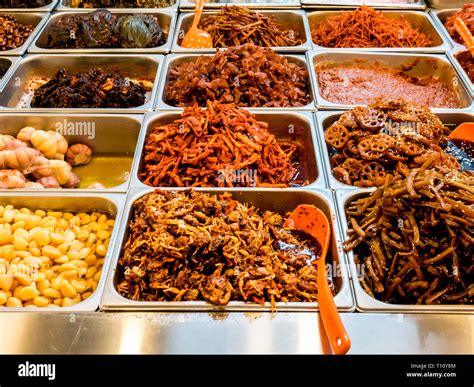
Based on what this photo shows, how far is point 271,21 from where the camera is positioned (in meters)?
4.27

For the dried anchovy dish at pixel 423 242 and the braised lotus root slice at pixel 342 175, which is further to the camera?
the braised lotus root slice at pixel 342 175

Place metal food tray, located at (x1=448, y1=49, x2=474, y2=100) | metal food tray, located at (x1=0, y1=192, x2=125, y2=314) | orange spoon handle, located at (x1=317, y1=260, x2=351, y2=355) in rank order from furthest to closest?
metal food tray, located at (x1=448, y1=49, x2=474, y2=100) → metal food tray, located at (x1=0, y1=192, x2=125, y2=314) → orange spoon handle, located at (x1=317, y1=260, x2=351, y2=355)

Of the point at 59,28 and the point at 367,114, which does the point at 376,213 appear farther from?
the point at 59,28

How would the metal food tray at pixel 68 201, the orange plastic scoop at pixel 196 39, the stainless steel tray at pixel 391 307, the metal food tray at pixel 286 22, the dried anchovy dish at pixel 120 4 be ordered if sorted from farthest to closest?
the dried anchovy dish at pixel 120 4
the metal food tray at pixel 286 22
the orange plastic scoop at pixel 196 39
the metal food tray at pixel 68 201
the stainless steel tray at pixel 391 307

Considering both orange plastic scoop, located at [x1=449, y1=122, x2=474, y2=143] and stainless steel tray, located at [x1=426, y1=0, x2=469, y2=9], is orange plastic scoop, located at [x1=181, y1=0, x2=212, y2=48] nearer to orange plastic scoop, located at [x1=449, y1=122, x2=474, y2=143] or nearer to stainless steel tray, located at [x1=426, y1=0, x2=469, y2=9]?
orange plastic scoop, located at [x1=449, y1=122, x2=474, y2=143]

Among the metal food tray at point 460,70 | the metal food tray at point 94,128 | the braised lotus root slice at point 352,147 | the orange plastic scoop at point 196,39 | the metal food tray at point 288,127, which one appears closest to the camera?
the braised lotus root slice at point 352,147

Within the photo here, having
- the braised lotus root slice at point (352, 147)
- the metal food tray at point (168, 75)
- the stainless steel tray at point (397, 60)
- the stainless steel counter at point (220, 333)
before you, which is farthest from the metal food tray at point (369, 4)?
the stainless steel counter at point (220, 333)

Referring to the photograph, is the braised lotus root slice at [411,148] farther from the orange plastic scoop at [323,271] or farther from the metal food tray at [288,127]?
the orange plastic scoop at [323,271]

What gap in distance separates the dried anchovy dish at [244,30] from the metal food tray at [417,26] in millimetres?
321

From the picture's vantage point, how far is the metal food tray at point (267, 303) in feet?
6.66

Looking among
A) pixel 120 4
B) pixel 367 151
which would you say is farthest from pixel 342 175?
pixel 120 4

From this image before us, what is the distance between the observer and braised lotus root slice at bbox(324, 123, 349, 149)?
9.64 ft

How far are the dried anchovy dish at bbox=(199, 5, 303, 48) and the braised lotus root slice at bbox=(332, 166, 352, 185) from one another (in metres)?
1.67

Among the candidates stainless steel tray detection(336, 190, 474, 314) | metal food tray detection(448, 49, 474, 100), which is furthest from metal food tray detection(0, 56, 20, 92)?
metal food tray detection(448, 49, 474, 100)
